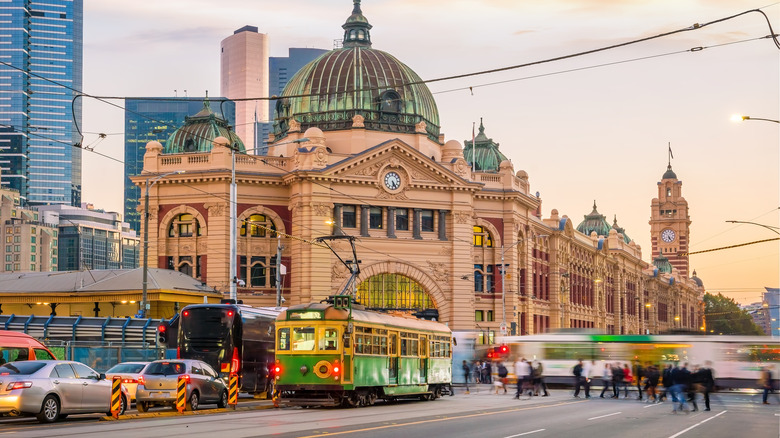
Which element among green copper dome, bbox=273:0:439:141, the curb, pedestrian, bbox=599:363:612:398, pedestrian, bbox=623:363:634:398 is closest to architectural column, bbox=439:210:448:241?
green copper dome, bbox=273:0:439:141

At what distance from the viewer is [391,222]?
85.9 m

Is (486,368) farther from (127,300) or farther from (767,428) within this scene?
(767,428)

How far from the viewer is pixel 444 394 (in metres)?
47.8

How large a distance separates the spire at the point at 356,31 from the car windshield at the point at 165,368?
68.0 metres

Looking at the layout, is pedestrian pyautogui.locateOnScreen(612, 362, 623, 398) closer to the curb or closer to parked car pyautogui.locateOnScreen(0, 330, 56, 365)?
the curb

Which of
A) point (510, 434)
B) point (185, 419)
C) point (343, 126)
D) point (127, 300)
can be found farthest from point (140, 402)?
point (343, 126)

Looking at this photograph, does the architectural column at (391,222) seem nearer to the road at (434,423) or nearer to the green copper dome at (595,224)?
the road at (434,423)

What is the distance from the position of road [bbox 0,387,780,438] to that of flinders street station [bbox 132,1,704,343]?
40095 millimetres

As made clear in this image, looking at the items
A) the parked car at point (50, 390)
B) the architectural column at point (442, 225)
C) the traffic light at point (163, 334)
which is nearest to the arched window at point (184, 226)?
the architectural column at point (442, 225)

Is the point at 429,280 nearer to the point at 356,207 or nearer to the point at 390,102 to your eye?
the point at 356,207

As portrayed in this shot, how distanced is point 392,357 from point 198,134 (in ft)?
190

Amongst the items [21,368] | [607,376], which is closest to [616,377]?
[607,376]

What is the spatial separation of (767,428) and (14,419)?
1800cm

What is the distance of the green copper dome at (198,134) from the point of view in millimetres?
93500
